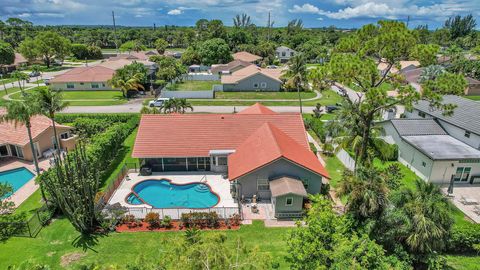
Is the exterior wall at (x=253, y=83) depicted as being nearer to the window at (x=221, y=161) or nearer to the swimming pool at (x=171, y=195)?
the window at (x=221, y=161)

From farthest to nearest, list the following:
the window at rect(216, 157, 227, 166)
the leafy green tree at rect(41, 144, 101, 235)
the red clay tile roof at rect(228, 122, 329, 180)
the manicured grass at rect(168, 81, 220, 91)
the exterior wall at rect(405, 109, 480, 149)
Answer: the manicured grass at rect(168, 81, 220, 91)
the window at rect(216, 157, 227, 166)
the exterior wall at rect(405, 109, 480, 149)
the red clay tile roof at rect(228, 122, 329, 180)
the leafy green tree at rect(41, 144, 101, 235)

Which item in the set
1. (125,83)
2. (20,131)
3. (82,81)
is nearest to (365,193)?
(20,131)

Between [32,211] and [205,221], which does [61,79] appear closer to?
[32,211]

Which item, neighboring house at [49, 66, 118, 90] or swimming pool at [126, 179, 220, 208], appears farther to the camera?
neighboring house at [49, 66, 118, 90]

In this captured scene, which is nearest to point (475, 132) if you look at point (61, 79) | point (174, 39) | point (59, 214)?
point (59, 214)

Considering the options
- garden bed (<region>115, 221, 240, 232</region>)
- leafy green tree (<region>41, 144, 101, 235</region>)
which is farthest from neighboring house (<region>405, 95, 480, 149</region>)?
leafy green tree (<region>41, 144, 101, 235</region>)

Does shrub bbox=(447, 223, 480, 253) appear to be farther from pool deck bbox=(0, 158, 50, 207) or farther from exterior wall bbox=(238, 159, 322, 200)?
pool deck bbox=(0, 158, 50, 207)

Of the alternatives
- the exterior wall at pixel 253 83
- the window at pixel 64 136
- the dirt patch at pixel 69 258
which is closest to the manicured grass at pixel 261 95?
the exterior wall at pixel 253 83
